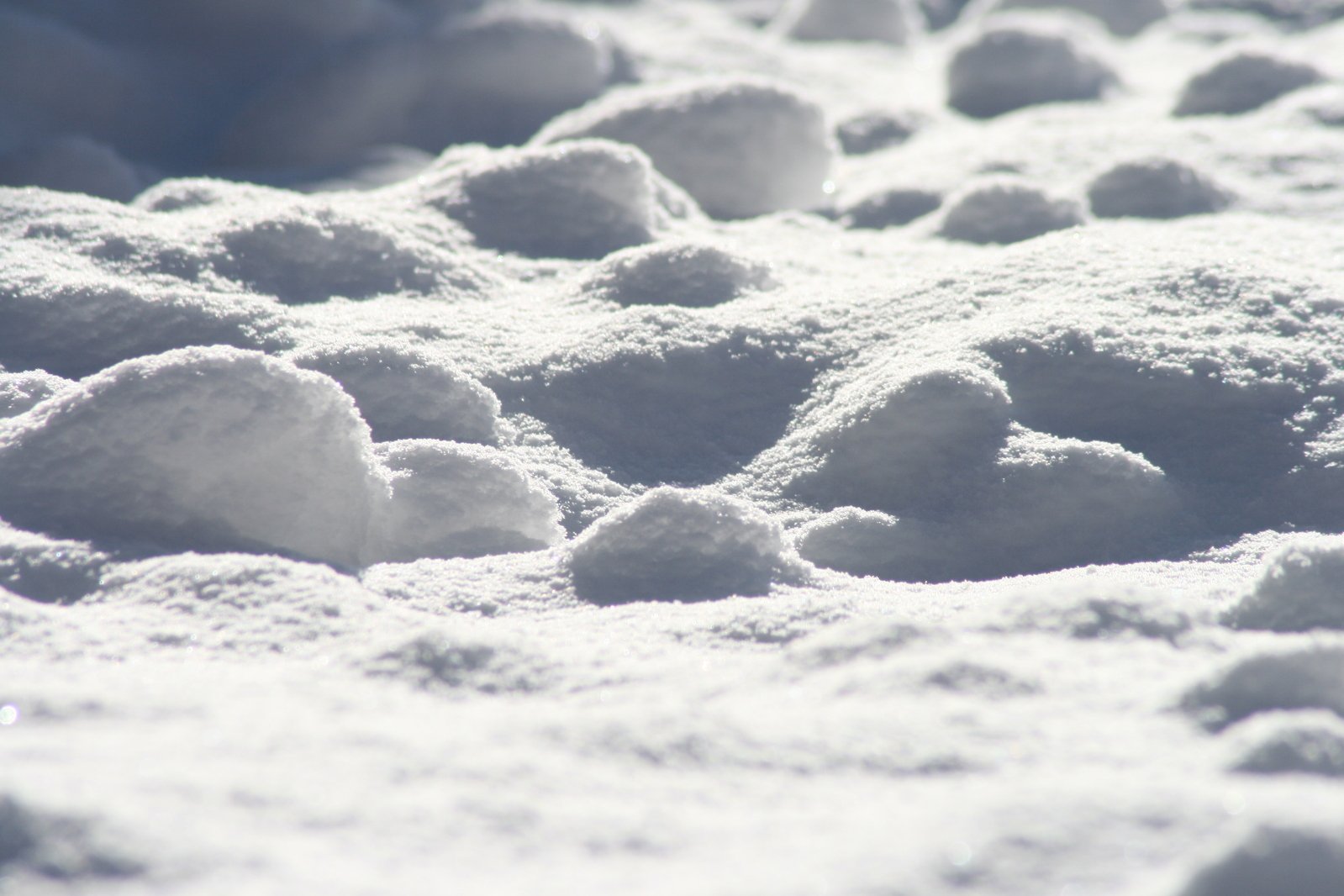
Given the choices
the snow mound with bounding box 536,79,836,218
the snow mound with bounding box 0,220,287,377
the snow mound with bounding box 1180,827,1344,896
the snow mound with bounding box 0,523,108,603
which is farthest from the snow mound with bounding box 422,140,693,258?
the snow mound with bounding box 1180,827,1344,896

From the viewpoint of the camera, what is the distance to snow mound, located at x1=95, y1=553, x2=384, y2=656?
5.32 feet

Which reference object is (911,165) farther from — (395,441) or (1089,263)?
(395,441)

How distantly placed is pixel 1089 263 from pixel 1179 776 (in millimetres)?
1913

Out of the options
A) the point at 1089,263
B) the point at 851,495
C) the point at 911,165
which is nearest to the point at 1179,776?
the point at 851,495

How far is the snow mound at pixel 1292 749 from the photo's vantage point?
3.99 ft

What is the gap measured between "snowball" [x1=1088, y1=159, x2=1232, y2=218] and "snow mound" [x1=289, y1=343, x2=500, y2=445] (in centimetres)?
213

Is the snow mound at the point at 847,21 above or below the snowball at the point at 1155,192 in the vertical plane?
above

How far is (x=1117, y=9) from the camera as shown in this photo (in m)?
7.47

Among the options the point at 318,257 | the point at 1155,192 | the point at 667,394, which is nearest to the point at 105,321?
the point at 318,257

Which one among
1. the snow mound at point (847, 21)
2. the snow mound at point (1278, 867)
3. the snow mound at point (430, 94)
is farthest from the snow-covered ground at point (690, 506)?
the snow mound at point (847, 21)

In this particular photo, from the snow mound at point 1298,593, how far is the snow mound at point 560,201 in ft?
6.54

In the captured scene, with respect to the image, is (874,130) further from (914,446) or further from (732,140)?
(914,446)

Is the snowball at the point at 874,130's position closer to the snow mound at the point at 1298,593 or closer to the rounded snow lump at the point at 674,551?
the rounded snow lump at the point at 674,551

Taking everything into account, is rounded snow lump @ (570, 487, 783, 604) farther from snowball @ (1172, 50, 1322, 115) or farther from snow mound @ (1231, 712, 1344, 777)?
snowball @ (1172, 50, 1322, 115)
